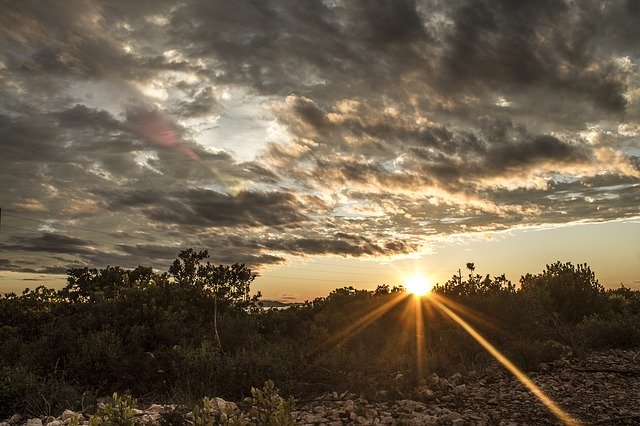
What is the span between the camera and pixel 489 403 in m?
9.37

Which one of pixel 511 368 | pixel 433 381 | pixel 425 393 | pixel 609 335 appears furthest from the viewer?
pixel 609 335

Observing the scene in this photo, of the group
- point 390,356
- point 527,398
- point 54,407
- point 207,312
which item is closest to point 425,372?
point 390,356

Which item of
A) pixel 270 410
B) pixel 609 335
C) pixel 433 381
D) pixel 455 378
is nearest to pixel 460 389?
pixel 433 381

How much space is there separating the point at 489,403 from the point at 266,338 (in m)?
10.8

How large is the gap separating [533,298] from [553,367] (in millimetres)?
4777

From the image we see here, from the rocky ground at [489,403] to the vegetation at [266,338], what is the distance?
589 mm

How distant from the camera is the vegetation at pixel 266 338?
1180 cm

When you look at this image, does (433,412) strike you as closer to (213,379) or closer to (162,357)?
(213,379)

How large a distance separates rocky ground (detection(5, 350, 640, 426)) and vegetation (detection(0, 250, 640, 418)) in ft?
1.93

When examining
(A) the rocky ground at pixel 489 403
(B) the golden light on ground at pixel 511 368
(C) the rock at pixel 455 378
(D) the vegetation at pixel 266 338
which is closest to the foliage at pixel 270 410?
(D) the vegetation at pixel 266 338

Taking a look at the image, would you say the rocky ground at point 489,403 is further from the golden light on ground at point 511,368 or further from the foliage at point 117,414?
the foliage at point 117,414

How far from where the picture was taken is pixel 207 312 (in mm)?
20328

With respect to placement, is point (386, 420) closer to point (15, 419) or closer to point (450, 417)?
point (450, 417)

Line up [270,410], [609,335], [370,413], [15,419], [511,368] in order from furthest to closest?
[609,335] < [511,368] < [15,419] < [370,413] < [270,410]
